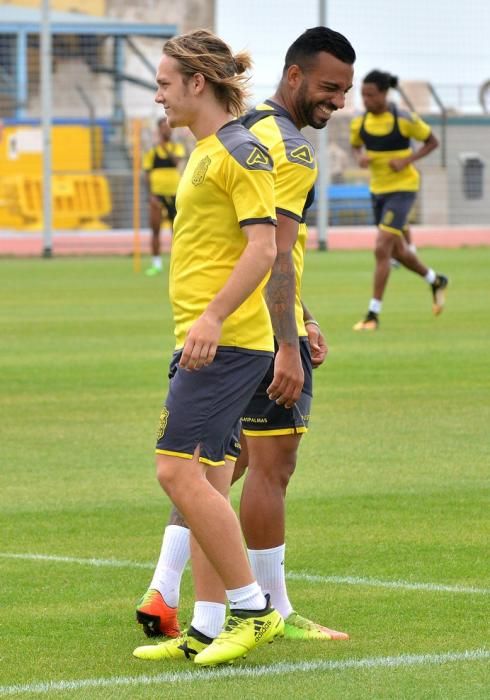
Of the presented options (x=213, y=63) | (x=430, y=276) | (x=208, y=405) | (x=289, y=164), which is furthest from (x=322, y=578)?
(x=430, y=276)

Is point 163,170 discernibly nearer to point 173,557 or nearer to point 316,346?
point 316,346

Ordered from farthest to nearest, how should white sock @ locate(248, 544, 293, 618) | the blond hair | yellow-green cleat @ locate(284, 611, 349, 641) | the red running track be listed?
the red running track → white sock @ locate(248, 544, 293, 618) → yellow-green cleat @ locate(284, 611, 349, 641) → the blond hair

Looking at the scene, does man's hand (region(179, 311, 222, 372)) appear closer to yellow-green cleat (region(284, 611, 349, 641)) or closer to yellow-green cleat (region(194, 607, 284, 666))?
yellow-green cleat (region(194, 607, 284, 666))

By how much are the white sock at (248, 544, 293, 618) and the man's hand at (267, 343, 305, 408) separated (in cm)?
67

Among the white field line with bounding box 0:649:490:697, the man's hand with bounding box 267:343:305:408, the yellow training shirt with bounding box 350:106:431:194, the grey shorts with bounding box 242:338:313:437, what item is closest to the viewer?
the white field line with bounding box 0:649:490:697

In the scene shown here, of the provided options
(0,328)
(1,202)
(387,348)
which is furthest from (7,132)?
A: (387,348)

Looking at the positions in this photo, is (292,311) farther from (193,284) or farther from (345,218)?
(345,218)

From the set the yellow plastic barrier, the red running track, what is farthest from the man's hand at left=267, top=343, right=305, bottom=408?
the yellow plastic barrier

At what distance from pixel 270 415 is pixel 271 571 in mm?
589

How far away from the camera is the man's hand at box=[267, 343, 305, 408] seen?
5.66 metres

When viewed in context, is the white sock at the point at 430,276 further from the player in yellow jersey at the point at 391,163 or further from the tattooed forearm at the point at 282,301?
the tattooed forearm at the point at 282,301

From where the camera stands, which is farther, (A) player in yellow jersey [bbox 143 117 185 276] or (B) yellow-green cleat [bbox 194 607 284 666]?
(A) player in yellow jersey [bbox 143 117 185 276]

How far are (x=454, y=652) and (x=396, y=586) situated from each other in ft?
3.39

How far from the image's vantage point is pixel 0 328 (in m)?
17.8
